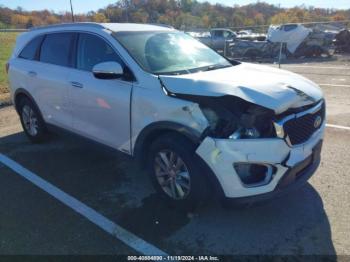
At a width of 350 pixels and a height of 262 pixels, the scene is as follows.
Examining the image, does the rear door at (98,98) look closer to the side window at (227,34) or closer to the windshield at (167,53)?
the windshield at (167,53)

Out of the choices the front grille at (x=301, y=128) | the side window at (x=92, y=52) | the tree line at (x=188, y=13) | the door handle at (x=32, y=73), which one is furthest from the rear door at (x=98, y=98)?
the tree line at (x=188, y=13)

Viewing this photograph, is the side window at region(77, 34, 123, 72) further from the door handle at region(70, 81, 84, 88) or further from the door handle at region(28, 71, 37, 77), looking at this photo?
the door handle at region(28, 71, 37, 77)

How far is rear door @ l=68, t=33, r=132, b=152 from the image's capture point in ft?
13.2

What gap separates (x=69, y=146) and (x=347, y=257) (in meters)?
4.28

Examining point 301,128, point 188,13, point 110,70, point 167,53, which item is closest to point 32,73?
point 110,70

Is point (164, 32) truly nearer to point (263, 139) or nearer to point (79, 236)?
point (263, 139)

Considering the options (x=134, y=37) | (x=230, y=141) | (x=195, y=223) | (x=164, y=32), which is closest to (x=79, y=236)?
(x=195, y=223)

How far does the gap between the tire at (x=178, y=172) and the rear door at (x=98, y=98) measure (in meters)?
0.49

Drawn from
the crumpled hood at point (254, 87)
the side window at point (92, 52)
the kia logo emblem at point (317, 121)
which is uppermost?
the side window at point (92, 52)

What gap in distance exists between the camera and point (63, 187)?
14.7 feet

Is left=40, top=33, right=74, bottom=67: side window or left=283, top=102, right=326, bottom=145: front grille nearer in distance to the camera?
left=283, top=102, right=326, bottom=145: front grille

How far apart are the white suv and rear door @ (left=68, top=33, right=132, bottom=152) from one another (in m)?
0.01

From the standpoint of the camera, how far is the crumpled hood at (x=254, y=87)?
10.5 ft

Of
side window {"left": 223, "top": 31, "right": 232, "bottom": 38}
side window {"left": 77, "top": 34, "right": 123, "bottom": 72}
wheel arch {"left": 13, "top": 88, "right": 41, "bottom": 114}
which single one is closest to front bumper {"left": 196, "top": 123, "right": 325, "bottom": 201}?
side window {"left": 77, "top": 34, "right": 123, "bottom": 72}
